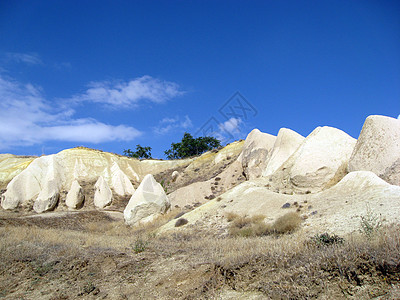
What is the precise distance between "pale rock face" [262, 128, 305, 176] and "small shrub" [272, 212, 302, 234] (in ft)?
34.4

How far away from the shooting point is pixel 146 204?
19.5 m

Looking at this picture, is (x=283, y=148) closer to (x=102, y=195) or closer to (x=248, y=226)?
(x=248, y=226)

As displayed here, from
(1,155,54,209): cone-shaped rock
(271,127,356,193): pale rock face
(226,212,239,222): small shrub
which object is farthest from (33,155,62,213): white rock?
(271,127,356,193): pale rock face

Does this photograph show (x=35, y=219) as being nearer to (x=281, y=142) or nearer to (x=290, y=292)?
(x=281, y=142)

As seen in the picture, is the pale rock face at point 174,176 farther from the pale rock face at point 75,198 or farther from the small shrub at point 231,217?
the small shrub at point 231,217

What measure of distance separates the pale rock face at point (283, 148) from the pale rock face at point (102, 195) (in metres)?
17.5

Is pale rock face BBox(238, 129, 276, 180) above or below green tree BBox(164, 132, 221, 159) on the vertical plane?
below

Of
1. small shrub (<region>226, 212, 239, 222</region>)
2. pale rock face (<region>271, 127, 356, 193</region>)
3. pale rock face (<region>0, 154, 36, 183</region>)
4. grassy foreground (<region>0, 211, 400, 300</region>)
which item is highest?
A: pale rock face (<region>0, 154, 36, 183</region>)

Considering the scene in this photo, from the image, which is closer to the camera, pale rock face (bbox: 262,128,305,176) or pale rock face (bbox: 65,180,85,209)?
pale rock face (bbox: 262,128,305,176)

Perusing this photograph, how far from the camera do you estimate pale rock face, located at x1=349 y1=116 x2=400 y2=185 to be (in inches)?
555

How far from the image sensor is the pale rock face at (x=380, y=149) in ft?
46.2

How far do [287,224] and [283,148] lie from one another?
41.8ft

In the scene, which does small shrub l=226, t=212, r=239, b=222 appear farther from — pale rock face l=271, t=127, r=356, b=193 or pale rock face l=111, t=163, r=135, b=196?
pale rock face l=111, t=163, r=135, b=196

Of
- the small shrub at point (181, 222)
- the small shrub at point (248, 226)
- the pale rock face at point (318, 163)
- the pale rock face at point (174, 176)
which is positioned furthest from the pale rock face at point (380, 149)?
the pale rock face at point (174, 176)
